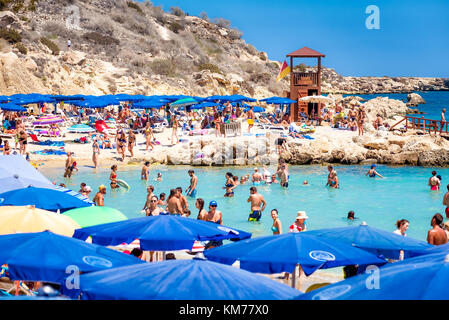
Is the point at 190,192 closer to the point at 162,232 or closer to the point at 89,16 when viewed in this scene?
the point at 162,232

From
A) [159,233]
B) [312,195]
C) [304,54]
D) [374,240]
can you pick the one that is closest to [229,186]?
[312,195]

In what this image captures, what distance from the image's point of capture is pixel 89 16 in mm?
58531

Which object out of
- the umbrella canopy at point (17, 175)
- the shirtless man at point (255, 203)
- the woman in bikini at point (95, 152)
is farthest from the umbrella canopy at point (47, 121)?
the shirtless man at point (255, 203)

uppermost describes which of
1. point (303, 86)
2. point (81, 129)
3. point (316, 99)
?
point (303, 86)

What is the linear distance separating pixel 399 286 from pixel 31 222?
5182mm

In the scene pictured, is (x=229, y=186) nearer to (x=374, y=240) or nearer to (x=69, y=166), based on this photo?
(x=69, y=166)

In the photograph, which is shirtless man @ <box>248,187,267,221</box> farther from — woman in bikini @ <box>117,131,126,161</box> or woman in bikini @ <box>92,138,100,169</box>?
woman in bikini @ <box>117,131,126,161</box>

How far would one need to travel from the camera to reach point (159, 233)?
22.9 ft

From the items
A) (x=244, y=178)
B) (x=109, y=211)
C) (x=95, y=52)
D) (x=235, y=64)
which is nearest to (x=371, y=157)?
(x=244, y=178)

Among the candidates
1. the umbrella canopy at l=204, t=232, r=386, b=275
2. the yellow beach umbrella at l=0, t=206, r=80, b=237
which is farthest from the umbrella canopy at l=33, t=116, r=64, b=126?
the umbrella canopy at l=204, t=232, r=386, b=275

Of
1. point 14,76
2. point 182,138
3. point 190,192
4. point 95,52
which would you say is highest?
point 95,52

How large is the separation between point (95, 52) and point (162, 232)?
150ft

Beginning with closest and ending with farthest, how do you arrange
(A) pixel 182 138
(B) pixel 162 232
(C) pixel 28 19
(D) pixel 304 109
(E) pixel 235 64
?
(B) pixel 162 232 → (A) pixel 182 138 → (D) pixel 304 109 → (C) pixel 28 19 → (E) pixel 235 64

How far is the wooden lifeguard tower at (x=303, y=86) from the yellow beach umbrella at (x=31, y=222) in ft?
81.5
